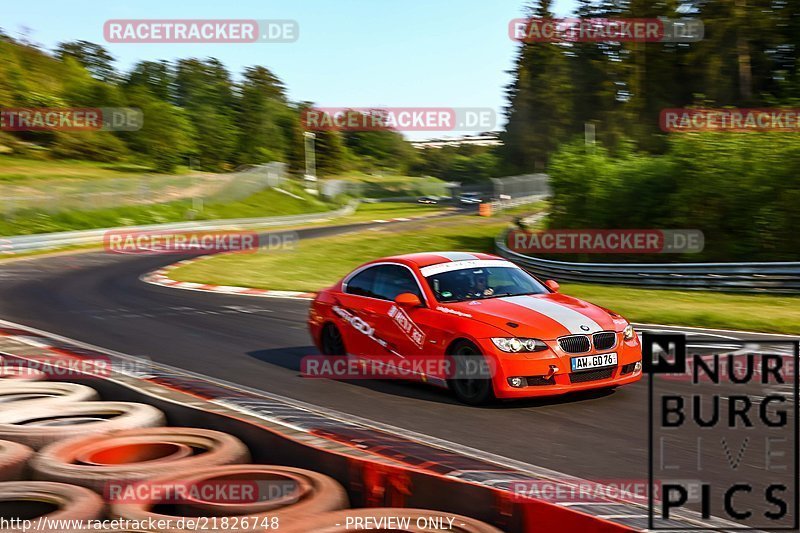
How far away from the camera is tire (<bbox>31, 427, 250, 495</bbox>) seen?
504 cm

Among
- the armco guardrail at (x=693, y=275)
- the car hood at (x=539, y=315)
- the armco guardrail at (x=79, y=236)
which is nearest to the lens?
the car hood at (x=539, y=315)

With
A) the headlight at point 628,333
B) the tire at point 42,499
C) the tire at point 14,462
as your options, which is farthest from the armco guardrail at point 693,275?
the tire at point 42,499

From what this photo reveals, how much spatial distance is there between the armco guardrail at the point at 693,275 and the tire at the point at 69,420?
15336 millimetres

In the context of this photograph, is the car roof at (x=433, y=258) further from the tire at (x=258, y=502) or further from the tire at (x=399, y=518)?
the tire at (x=399, y=518)

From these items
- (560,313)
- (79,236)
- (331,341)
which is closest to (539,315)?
(560,313)

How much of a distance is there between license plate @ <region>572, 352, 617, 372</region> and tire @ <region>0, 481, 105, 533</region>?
15.2ft

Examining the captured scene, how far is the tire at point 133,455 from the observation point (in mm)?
5039

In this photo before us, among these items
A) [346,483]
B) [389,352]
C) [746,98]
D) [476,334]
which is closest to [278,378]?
[389,352]

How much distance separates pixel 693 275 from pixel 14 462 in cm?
1811

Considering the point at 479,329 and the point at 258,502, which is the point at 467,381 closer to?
the point at 479,329

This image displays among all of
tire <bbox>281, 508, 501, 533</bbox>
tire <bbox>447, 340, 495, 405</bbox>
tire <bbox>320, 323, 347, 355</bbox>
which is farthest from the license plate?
tire <bbox>281, 508, 501, 533</bbox>

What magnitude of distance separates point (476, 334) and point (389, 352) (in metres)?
1.42

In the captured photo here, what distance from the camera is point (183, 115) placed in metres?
91.4

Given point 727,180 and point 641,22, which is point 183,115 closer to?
point 641,22
